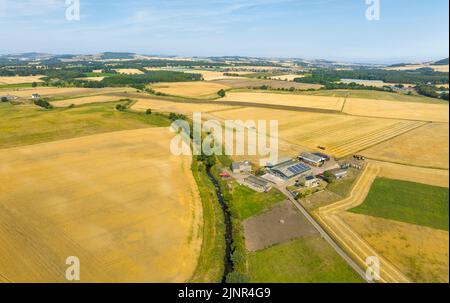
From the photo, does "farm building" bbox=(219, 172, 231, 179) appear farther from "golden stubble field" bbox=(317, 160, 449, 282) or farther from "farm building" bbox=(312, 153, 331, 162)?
"farm building" bbox=(312, 153, 331, 162)

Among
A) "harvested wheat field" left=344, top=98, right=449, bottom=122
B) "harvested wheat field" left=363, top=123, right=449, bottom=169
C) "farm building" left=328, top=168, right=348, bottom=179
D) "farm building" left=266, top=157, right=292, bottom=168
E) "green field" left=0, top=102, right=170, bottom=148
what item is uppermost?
"harvested wheat field" left=344, top=98, right=449, bottom=122

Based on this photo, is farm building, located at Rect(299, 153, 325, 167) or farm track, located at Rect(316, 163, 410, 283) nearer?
farm track, located at Rect(316, 163, 410, 283)

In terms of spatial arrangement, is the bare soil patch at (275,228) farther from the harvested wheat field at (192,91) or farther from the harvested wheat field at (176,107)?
the harvested wheat field at (192,91)

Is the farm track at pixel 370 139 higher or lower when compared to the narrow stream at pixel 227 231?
higher

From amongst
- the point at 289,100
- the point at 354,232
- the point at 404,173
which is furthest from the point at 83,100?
the point at 354,232

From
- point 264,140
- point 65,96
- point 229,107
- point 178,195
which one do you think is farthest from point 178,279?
point 65,96

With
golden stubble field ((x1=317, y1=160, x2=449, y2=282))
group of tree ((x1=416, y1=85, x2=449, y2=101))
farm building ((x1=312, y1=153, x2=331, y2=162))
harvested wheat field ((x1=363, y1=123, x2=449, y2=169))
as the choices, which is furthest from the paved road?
harvested wheat field ((x1=363, y1=123, x2=449, y2=169))

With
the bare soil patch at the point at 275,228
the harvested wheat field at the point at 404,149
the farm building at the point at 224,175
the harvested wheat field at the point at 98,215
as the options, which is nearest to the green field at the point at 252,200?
the bare soil patch at the point at 275,228
